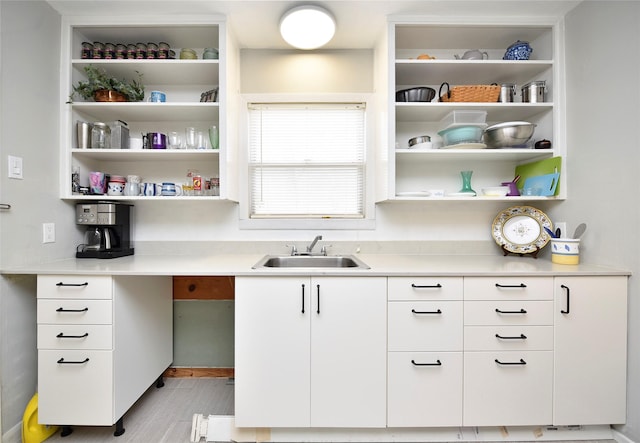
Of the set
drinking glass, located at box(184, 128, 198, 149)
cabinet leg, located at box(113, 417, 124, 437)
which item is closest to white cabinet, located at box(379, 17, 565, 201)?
drinking glass, located at box(184, 128, 198, 149)

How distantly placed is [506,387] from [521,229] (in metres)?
1.07

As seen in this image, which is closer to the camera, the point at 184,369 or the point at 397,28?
the point at 397,28

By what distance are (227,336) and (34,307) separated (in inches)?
44.4

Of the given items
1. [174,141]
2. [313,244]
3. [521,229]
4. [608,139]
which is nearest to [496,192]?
[521,229]

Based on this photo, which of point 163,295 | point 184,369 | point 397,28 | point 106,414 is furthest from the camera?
point 184,369

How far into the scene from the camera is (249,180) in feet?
7.00

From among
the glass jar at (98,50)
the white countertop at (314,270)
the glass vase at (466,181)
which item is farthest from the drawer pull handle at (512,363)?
the glass jar at (98,50)

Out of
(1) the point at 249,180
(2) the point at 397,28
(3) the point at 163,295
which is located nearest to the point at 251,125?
(1) the point at 249,180

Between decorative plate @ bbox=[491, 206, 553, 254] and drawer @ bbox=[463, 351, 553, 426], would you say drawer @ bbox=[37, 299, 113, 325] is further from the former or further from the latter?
decorative plate @ bbox=[491, 206, 553, 254]

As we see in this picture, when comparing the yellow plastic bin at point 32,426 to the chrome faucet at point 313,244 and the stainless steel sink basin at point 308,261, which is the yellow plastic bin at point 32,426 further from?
the chrome faucet at point 313,244

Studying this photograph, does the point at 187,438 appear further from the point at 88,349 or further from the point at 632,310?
the point at 632,310

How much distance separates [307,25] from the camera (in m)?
1.69

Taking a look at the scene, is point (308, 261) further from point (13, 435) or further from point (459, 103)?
point (13, 435)

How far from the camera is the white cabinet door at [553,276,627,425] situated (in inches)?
56.1
